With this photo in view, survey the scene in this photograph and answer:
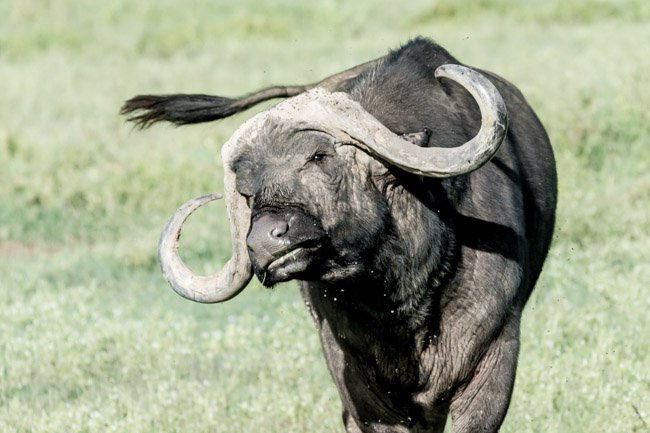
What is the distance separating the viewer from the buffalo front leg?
5.28 metres

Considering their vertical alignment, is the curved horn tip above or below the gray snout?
below

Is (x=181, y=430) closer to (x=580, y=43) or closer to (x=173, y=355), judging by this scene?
(x=173, y=355)

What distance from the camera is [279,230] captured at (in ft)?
14.6

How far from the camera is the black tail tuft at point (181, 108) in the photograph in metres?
6.21

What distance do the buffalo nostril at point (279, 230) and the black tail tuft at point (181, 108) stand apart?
1864 millimetres

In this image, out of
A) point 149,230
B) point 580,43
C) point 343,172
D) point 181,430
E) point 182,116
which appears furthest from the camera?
point 580,43

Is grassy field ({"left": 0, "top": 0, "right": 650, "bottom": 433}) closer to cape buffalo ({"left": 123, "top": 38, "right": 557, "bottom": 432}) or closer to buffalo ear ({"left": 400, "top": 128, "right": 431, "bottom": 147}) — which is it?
cape buffalo ({"left": 123, "top": 38, "right": 557, "bottom": 432})

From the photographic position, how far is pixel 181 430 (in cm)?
676

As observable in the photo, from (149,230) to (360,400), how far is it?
7214 mm

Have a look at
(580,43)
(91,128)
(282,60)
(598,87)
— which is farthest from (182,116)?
(282,60)

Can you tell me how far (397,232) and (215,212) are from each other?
784cm

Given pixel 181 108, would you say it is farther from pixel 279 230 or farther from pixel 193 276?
pixel 279 230

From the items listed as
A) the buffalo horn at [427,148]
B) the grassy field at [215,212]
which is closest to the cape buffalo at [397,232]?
the buffalo horn at [427,148]

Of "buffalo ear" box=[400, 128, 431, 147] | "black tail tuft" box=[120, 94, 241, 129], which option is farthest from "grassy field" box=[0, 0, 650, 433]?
"buffalo ear" box=[400, 128, 431, 147]
